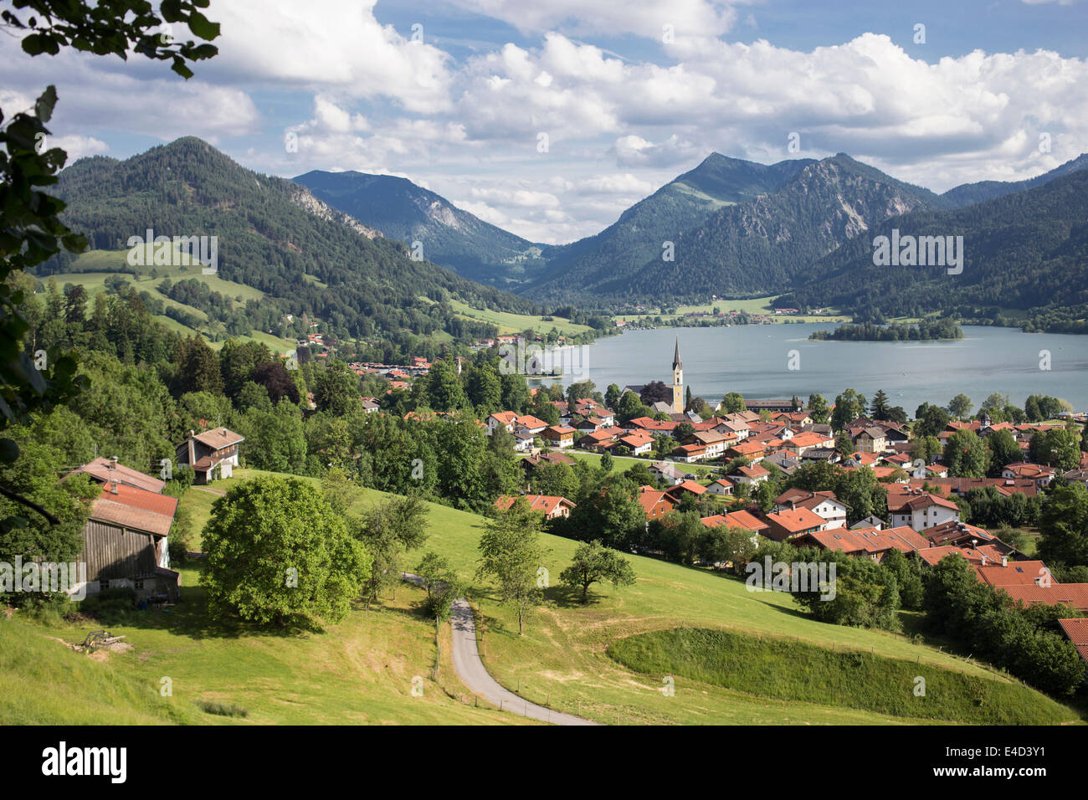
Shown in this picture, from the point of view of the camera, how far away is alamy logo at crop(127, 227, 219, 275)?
14538cm

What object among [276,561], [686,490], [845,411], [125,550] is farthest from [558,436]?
[125,550]

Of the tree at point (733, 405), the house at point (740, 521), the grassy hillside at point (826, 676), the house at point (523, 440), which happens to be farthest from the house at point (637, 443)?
the grassy hillside at point (826, 676)

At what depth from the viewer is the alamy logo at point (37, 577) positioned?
63.6 feet

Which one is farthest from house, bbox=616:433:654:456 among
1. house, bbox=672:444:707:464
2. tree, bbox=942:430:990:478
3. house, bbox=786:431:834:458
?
tree, bbox=942:430:990:478

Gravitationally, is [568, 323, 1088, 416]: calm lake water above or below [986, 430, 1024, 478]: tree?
above

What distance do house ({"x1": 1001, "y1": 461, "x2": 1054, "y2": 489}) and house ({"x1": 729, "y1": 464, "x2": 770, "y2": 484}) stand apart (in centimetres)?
2015

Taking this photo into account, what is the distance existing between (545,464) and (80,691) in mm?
50492

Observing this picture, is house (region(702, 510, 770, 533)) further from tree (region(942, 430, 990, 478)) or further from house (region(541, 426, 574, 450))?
house (region(541, 426, 574, 450))

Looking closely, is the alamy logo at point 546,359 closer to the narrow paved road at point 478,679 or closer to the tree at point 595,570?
the tree at point 595,570

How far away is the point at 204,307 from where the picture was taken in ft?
463

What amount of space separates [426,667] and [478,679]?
1.51 metres

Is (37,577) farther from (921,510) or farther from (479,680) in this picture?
(921,510)

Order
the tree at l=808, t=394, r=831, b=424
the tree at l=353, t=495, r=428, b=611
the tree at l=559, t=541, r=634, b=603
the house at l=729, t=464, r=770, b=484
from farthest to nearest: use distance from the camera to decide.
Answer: the tree at l=808, t=394, r=831, b=424
the house at l=729, t=464, r=770, b=484
the tree at l=559, t=541, r=634, b=603
the tree at l=353, t=495, r=428, b=611
